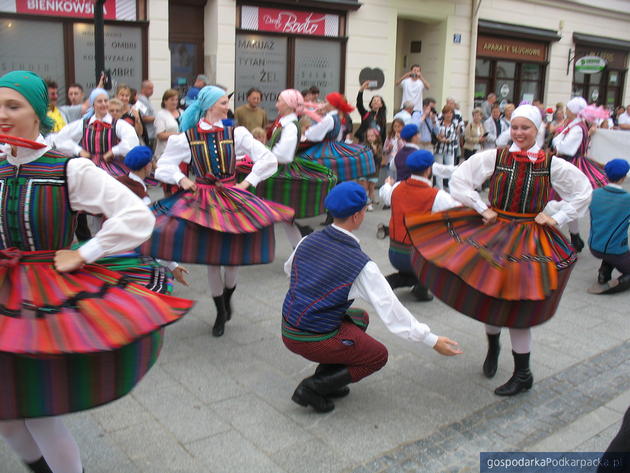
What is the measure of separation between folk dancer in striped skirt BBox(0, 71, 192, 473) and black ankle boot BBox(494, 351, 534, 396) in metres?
2.19

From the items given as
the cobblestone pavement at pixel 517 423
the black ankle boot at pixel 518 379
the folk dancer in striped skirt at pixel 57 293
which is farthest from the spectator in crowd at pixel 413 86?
the folk dancer in striped skirt at pixel 57 293

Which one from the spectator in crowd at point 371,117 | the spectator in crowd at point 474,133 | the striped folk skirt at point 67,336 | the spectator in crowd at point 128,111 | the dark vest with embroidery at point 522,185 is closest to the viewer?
the striped folk skirt at point 67,336

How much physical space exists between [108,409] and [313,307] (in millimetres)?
1270

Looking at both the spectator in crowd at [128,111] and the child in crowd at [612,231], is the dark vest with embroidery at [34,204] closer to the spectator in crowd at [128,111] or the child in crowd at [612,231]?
the child in crowd at [612,231]

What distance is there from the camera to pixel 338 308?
339 cm

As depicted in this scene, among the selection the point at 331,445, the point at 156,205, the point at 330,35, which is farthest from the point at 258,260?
the point at 330,35

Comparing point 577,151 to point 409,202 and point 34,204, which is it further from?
point 34,204

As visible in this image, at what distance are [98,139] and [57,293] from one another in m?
4.33

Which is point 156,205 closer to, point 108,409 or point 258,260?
point 258,260

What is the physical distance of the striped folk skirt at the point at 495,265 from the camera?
3529 millimetres

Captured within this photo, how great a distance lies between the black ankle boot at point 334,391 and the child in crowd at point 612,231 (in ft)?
11.1

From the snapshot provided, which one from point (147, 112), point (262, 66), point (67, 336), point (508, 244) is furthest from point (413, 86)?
point (67, 336)

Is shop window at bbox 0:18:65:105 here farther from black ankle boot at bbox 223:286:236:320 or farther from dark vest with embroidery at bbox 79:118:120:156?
black ankle boot at bbox 223:286:236:320

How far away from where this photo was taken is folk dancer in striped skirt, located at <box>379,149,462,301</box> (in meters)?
5.31
